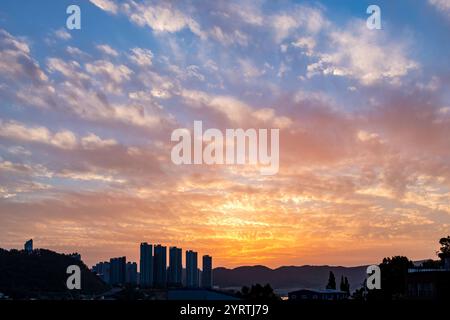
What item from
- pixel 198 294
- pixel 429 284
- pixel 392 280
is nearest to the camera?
pixel 429 284

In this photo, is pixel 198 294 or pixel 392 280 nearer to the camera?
pixel 198 294

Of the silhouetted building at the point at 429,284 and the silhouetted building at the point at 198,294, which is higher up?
the silhouetted building at the point at 429,284

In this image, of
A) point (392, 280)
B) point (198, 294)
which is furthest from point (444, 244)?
point (198, 294)

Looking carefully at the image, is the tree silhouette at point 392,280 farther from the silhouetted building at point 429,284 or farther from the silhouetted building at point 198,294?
the silhouetted building at point 198,294

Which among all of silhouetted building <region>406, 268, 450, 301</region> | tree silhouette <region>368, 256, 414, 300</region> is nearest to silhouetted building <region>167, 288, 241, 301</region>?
silhouetted building <region>406, 268, 450, 301</region>

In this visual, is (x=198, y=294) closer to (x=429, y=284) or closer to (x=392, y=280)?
(x=429, y=284)

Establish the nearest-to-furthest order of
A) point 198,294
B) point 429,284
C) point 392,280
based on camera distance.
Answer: point 429,284
point 198,294
point 392,280

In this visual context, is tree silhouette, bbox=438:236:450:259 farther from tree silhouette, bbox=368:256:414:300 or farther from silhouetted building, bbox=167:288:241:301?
silhouetted building, bbox=167:288:241:301

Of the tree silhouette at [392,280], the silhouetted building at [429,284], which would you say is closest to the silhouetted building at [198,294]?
the silhouetted building at [429,284]

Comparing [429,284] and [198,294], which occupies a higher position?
[429,284]
